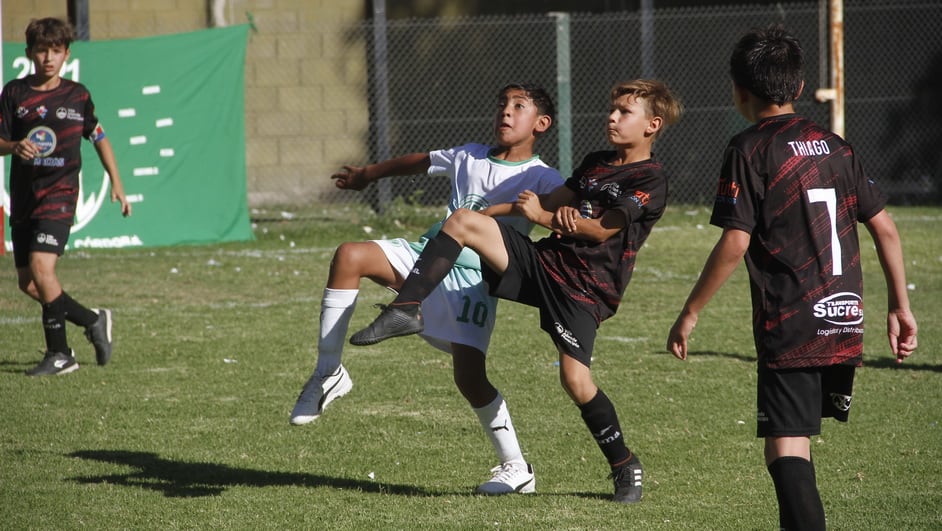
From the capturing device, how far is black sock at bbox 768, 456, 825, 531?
3.83 metres

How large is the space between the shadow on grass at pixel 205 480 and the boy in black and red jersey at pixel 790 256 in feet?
5.98

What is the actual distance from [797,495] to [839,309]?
0.60 metres

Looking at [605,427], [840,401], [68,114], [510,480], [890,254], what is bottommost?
[510,480]

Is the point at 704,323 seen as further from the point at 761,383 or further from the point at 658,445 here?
the point at 761,383

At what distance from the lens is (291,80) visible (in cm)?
1711

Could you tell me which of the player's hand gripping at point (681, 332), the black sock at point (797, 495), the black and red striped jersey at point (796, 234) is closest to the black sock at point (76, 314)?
the player's hand gripping at point (681, 332)

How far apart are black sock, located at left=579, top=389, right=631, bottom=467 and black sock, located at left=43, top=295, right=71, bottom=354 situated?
3.99 meters

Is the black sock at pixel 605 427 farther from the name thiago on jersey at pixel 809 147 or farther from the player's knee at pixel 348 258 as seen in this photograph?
the name thiago on jersey at pixel 809 147

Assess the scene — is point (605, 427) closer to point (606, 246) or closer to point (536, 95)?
point (606, 246)

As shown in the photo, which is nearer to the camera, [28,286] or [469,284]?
[469,284]

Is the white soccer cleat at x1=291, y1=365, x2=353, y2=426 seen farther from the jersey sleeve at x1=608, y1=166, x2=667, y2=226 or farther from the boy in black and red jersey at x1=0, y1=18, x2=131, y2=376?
the boy in black and red jersey at x1=0, y1=18, x2=131, y2=376

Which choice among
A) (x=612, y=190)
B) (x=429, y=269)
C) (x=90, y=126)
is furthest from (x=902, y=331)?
(x=90, y=126)

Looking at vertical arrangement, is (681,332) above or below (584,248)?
below

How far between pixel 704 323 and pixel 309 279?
3892 millimetres
